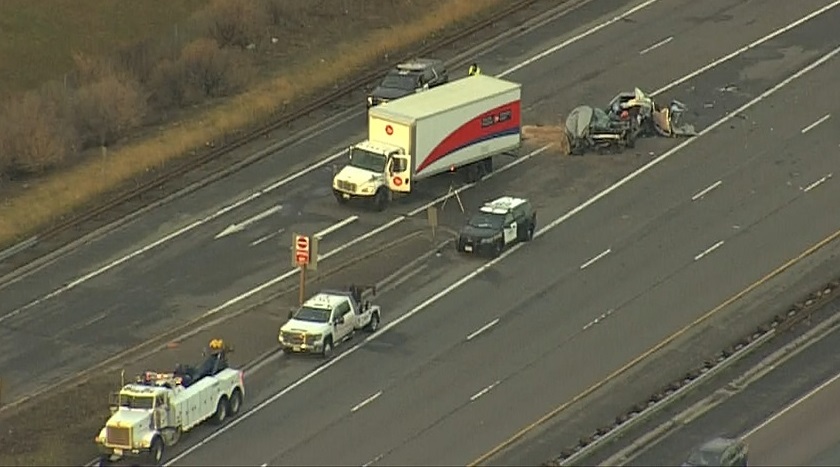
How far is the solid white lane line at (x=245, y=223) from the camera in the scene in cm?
7606

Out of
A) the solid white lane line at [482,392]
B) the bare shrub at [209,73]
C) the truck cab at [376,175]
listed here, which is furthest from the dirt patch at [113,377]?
the bare shrub at [209,73]

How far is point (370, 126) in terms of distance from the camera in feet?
256

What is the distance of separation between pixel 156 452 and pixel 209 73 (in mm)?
31294

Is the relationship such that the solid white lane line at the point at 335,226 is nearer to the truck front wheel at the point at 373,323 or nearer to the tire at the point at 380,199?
the tire at the point at 380,199

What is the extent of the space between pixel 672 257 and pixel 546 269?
4129 mm

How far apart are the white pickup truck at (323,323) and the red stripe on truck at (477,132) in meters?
11.7

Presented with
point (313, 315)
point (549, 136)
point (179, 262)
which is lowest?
point (179, 262)

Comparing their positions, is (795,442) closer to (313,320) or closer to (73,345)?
(313,320)

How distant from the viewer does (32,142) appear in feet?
263

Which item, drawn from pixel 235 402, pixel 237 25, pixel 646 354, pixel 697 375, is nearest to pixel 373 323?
pixel 235 402

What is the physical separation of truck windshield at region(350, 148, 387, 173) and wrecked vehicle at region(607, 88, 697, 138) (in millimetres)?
10008

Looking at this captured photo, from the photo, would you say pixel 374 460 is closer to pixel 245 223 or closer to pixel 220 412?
pixel 220 412

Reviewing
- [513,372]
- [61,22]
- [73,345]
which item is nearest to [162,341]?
[73,345]

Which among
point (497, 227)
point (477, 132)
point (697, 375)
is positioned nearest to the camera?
point (697, 375)
